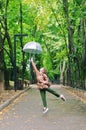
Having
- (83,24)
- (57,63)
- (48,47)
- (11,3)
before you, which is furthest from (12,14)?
(57,63)

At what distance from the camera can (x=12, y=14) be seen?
36719mm

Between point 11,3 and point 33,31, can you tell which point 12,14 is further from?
point 33,31

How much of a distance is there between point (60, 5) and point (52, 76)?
5287cm

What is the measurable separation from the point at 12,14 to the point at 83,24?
779 centimetres

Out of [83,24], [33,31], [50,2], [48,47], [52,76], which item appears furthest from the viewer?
[52,76]

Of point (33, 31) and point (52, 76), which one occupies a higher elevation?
point (33, 31)

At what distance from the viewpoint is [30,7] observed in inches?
1625

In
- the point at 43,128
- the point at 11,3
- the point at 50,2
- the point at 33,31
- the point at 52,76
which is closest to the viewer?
the point at 43,128

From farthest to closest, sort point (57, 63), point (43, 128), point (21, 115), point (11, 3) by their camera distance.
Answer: point (57, 63)
point (11, 3)
point (21, 115)
point (43, 128)

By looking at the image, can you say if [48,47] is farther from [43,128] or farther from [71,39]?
[43,128]

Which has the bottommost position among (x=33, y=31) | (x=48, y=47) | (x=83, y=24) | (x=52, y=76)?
(x=52, y=76)

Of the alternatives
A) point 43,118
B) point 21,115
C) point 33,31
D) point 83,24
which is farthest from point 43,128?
point 33,31

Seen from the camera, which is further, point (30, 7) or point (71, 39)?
point (30, 7)

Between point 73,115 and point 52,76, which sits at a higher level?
point 73,115
